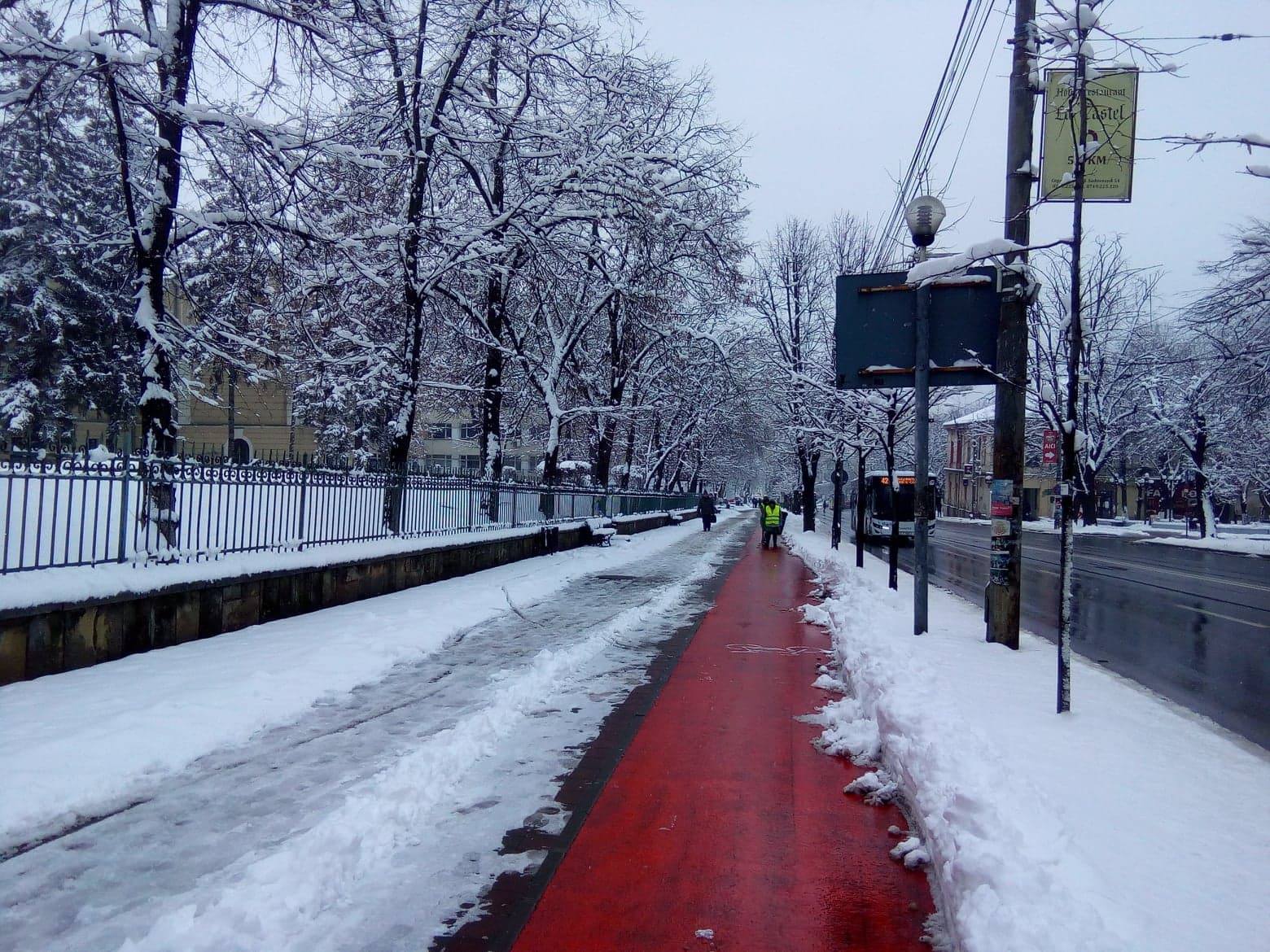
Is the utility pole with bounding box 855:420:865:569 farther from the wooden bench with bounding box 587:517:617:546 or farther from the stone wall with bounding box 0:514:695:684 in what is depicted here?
the stone wall with bounding box 0:514:695:684

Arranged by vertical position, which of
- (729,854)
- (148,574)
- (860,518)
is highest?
(860,518)

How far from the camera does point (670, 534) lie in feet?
122

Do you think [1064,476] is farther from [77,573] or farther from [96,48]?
[96,48]

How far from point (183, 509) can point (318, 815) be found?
5.50m

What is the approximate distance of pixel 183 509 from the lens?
889 cm

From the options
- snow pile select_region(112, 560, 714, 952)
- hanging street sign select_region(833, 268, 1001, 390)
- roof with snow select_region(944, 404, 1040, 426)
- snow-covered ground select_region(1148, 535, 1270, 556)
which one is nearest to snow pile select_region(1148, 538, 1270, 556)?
snow-covered ground select_region(1148, 535, 1270, 556)

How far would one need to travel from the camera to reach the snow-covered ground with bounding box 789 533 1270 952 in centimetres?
302

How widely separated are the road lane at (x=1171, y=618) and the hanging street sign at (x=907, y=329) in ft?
11.7

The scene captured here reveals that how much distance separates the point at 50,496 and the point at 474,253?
33.6 ft

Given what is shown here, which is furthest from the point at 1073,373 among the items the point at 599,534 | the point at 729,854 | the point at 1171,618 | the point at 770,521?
the point at 770,521

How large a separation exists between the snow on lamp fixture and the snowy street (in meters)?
5.83

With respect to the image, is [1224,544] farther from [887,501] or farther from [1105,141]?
[1105,141]

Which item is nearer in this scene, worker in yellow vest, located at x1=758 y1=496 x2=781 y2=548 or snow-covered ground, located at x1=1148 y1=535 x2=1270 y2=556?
worker in yellow vest, located at x1=758 y1=496 x2=781 y2=548

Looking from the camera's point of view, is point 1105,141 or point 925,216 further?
point 925,216
